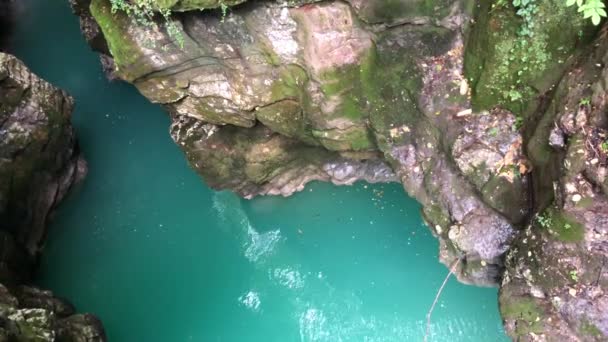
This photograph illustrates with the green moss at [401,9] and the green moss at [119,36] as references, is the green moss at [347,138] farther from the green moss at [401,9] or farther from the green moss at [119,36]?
the green moss at [119,36]

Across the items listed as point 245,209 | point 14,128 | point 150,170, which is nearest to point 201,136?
point 245,209

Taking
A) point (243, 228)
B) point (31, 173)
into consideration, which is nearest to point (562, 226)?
point (243, 228)

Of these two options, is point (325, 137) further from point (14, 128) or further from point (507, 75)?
point (14, 128)

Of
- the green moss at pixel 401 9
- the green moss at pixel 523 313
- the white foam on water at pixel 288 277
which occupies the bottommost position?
the white foam on water at pixel 288 277

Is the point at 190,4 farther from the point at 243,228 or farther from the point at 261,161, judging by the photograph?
the point at 243,228

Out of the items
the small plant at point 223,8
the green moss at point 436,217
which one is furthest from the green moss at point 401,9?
the green moss at point 436,217

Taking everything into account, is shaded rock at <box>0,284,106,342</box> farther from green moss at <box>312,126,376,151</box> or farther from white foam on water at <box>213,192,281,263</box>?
green moss at <box>312,126,376,151</box>

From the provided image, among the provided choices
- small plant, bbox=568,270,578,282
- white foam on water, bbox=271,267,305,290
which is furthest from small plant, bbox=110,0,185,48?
small plant, bbox=568,270,578,282
